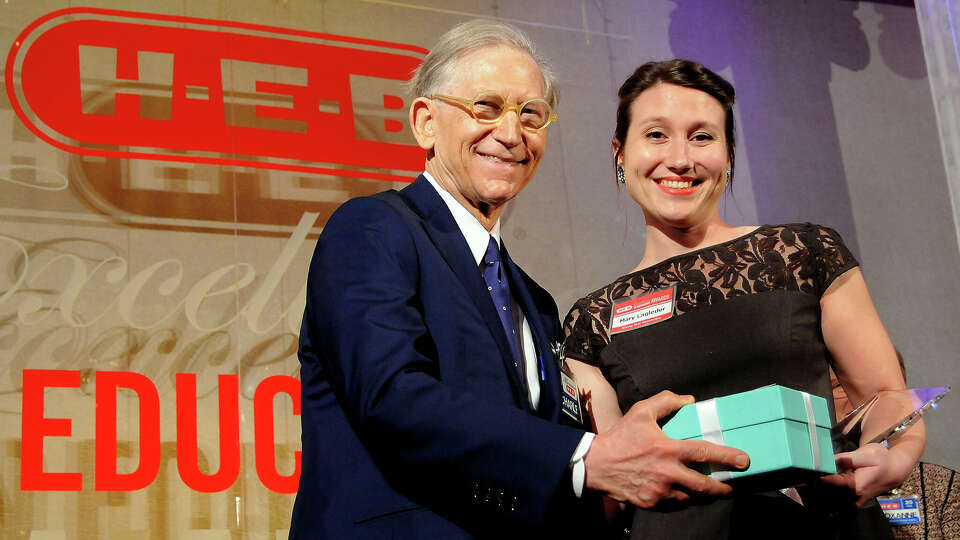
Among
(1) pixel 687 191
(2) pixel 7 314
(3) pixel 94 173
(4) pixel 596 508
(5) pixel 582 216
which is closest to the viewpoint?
(4) pixel 596 508

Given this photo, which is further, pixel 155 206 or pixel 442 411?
pixel 155 206

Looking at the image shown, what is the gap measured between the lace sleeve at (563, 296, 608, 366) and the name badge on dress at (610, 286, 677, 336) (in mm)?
33

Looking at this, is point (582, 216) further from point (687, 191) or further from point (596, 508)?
point (596, 508)

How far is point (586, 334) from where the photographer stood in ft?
7.47

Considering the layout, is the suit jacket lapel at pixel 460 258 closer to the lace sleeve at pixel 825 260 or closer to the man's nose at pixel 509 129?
the man's nose at pixel 509 129

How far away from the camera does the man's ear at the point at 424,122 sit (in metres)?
1.81

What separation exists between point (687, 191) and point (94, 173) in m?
2.28

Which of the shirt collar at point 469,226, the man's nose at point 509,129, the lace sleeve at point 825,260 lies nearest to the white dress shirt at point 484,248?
the shirt collar at point 469,226

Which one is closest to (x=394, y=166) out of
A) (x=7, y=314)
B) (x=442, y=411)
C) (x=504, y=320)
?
(x=7, y=314)

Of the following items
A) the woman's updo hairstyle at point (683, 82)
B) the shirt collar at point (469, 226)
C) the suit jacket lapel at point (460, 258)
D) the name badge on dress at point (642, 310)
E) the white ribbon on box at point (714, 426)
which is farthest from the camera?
the woman's updo hairstyle at point (683, 82)

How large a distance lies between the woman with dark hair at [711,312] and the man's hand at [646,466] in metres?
0.60

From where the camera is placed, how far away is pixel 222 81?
390 centimetres

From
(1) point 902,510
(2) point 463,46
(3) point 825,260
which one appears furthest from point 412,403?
(1) point 902,510

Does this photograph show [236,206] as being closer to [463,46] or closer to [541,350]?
[463,46]
